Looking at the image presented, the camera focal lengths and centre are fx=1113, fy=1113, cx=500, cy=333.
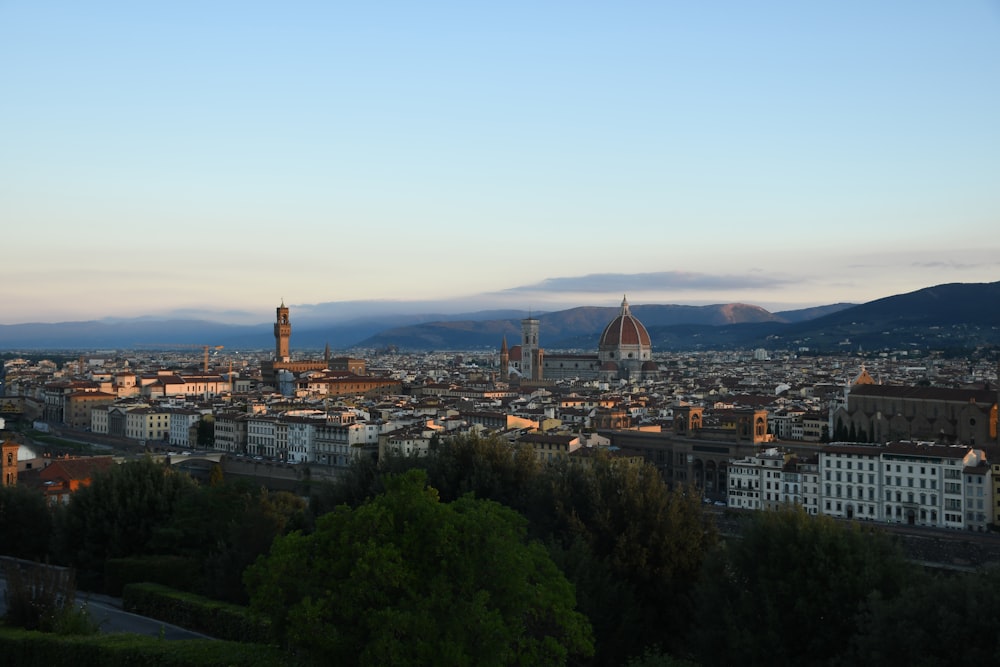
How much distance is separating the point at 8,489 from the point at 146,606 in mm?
10031

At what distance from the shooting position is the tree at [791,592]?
1827cm

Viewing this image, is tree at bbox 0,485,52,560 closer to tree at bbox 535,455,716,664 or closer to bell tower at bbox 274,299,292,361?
tree at bbox 535,455,716,664

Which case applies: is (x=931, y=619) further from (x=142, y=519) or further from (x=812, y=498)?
(x=812, y=498)

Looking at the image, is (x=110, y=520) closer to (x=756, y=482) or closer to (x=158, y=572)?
(x=158, y=572)

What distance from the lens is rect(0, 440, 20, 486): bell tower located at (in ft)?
132

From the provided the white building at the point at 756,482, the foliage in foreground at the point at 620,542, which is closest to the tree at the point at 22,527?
the foliage in foreground at the point at 620,542

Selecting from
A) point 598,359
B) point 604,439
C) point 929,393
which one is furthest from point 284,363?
point 929,393

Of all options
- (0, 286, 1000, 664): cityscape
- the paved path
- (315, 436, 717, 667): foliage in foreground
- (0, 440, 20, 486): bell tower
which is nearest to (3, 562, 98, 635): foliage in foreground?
the paved path

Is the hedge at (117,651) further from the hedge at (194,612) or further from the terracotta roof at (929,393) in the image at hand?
the terracotta roof at (929,393)

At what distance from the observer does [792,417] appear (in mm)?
63125

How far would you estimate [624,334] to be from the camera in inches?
4902

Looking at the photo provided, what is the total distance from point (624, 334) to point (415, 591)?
112 metres

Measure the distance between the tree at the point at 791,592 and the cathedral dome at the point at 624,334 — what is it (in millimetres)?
104549

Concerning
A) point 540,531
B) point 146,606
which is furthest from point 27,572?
point 540,531
